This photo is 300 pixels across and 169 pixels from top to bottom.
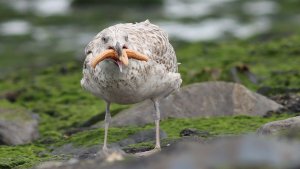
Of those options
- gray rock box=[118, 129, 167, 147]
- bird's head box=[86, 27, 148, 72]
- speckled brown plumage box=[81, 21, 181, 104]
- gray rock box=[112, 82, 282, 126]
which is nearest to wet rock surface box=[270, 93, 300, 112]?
gray rock box=[112, 82, 282, 126]

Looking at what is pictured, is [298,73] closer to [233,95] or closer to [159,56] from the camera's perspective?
[233,95]

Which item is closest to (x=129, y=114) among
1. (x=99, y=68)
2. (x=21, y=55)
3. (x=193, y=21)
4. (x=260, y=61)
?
(x=99, y=68)

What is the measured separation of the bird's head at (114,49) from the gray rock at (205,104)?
3.88m

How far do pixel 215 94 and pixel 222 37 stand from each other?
47.0 feet

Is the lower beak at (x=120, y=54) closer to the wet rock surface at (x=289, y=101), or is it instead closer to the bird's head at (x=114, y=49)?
the bird's head at (x=114, y=49)

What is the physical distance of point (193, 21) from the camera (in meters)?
32.3

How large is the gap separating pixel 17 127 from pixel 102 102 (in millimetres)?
3216

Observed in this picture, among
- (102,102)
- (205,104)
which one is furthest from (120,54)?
(102,102)

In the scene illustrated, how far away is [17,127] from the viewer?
1423 centimetres

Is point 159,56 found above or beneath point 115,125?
above

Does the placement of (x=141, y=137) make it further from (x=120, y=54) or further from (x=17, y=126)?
(x=120, y=54)

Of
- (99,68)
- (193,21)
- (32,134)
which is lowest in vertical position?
(32,134)

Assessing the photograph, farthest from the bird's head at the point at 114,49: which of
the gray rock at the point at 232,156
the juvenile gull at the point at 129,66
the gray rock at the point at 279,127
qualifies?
the gray rock at the point at 232,156

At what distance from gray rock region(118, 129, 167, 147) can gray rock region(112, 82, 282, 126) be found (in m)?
1.40
